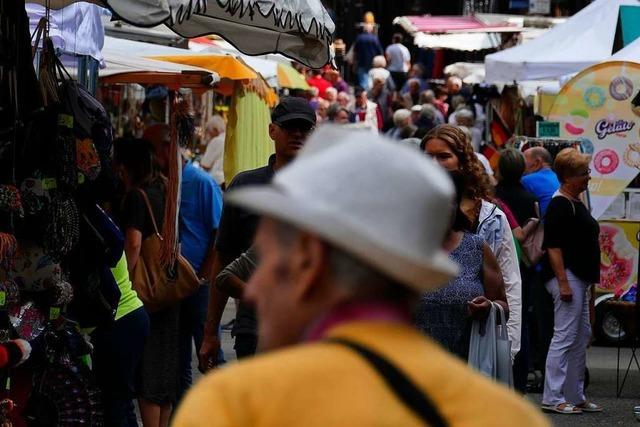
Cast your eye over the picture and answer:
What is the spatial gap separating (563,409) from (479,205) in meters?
4.76

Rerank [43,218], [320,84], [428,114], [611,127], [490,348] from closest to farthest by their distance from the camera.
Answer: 1. [490,348]
2. [43,218]
3. [611,127]
4. [428,114]
5. [320,84]

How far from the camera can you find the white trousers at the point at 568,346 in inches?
413

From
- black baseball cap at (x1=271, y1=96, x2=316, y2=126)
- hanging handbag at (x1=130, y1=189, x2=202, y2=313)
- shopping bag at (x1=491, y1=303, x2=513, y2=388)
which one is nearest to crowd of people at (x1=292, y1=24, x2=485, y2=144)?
hanging handbag at (x1=130, y1=189, x2=202, y2=313)

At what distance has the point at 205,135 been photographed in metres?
19.0

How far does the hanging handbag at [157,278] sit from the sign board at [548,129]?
6546mm

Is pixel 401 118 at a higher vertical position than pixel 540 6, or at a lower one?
lower

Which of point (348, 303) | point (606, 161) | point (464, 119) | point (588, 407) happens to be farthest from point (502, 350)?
point (464, 119)

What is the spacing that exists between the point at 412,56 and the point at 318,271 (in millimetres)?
34959

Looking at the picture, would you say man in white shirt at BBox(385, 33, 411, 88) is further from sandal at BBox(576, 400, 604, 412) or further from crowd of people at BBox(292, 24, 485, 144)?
sandal at BBox(576, 400, 604, 412)

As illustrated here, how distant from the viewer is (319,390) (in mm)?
2191

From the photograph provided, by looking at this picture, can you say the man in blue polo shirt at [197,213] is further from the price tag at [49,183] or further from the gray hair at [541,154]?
the gray hair at [541,154]

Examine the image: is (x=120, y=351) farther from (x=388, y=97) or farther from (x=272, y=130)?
(x=388, y=97)

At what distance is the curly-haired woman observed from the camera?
6172mm

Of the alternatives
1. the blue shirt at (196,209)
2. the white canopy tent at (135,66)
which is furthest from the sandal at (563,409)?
the white canopy tent at (135,66)
